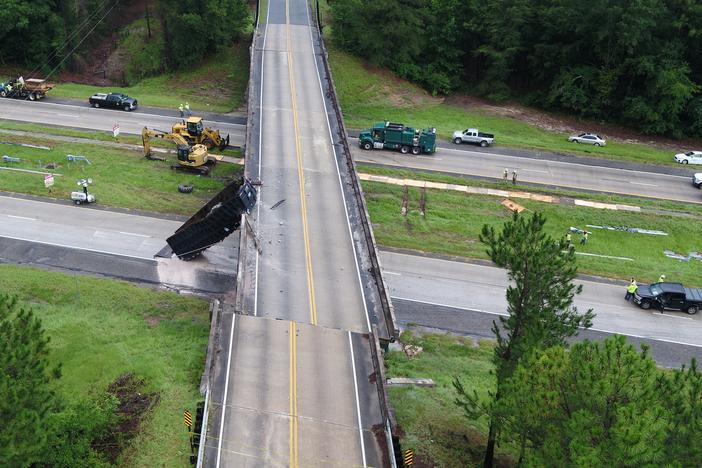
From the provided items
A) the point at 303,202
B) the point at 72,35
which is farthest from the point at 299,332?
the point at 72,35

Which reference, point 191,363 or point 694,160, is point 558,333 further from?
point 694,160

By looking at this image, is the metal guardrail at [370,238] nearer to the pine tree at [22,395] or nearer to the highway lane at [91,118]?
the highway lane at [91,118]

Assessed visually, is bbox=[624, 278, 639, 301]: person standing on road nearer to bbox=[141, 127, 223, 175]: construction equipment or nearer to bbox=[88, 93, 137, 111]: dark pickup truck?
bbox=[141, 127, 223, 175]: construction equipment

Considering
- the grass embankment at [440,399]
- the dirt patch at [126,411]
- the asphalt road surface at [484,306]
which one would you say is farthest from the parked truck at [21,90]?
the grass embankment at [440,399]

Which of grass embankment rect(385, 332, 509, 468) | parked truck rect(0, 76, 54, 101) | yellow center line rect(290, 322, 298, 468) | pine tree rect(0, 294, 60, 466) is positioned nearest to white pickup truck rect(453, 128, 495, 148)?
grass embankment rect(385, 332, 509, 468)

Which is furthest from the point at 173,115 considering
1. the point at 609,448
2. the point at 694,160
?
the point at 609,448
